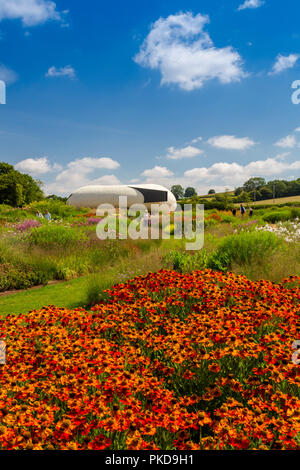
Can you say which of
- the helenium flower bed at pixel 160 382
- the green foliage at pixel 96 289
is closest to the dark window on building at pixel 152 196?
the green foliage at pixel 96 289

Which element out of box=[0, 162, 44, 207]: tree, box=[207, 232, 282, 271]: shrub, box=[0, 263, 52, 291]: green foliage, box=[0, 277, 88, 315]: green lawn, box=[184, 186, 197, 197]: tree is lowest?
box=[0, 277, 88, 315]: green lawn

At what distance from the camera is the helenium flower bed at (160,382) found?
7.01 feet

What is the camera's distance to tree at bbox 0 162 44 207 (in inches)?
2147

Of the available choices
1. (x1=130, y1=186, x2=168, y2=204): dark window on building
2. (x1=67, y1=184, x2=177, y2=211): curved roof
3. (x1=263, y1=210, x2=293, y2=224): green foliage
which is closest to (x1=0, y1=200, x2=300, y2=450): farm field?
(x1=263, y1=210, x2=293, y2=224): green foliage

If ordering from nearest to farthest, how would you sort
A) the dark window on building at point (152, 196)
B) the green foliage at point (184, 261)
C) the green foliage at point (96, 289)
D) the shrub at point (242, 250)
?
1. the green foliage at point (96, 289)
2. the green foliage at point (184, 261)
3. the shrub at point (242, 250)
4. the dark window on building at point (152, 196)

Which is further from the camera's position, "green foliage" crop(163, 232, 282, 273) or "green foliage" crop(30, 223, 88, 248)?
"green foliage" crop(30, 223, 88, 248)

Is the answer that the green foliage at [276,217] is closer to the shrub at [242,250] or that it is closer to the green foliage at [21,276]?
the shrub at [242,250]

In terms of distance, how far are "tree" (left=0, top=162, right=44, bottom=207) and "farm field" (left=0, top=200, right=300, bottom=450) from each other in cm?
5168

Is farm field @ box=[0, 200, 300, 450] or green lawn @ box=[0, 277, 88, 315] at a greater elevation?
farm field @ box=[0, 200, 300, 450]

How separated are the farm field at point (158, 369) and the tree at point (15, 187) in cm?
5168

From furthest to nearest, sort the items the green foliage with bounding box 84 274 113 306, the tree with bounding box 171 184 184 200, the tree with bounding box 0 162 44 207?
the tree with bounding box 171 184 184 200
the tree with bounding box 0 162 44 207
the green foliage with bounding box 84 274 113 306

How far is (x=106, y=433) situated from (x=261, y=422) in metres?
1.08

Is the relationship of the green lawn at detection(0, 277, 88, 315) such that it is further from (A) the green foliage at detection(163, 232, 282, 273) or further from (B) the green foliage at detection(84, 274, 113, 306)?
(A) the green foliage at detection(163, 232, 282, 273)

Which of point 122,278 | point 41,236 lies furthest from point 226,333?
point 41,236
